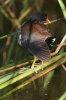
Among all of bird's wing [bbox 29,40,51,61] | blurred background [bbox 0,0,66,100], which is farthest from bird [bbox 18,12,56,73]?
blurred background [bbox 0,0,66,100]

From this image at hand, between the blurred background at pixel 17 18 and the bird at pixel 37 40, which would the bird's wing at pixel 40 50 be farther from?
the blurred background at pixel 17 18

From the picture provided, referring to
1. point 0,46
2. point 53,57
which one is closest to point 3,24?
point 0,46

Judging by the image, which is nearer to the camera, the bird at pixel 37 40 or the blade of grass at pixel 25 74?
the blade of grass at pixel 25 74

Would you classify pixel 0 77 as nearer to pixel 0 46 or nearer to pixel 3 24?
pixel 0 46

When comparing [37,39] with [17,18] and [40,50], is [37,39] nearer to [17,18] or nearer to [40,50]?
[40,50]

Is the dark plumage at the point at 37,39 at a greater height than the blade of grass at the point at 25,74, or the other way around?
the dark plumage at the point at 37,39

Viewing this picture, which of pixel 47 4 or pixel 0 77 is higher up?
pixel 47 4

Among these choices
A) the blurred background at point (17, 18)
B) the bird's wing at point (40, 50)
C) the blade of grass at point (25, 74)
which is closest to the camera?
the blade of grass at point (25, 74)

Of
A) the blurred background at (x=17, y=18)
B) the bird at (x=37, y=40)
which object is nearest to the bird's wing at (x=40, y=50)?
the bird at (x=37, y=40)

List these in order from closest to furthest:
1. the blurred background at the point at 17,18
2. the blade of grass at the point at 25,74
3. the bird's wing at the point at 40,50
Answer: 1. the blade of grass at the point at 25,74
2. the bird's wing at the point at 40,50
3. the blurred background at the point at 17,18
